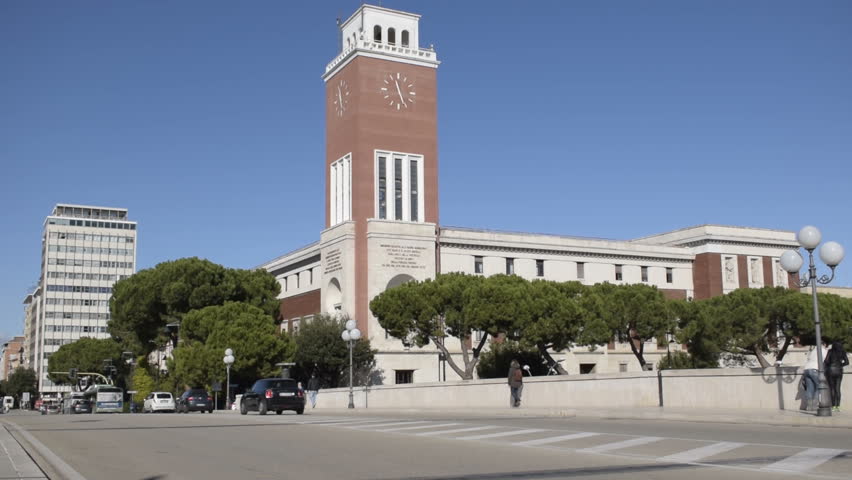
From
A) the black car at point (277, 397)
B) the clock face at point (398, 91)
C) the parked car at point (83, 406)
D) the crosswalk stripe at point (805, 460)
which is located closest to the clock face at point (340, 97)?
the clock face at point (398, 91)

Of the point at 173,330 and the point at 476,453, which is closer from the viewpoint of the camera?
the point at 476,453

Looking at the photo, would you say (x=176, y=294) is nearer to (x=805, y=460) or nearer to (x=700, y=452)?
(x=700, y=452)

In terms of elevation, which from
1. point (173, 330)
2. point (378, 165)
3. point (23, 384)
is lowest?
point (23, 384)

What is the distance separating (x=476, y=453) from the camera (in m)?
14.2

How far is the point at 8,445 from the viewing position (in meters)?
17.2

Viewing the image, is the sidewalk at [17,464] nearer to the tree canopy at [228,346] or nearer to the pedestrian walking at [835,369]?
the pedestrian walking at [835,369]

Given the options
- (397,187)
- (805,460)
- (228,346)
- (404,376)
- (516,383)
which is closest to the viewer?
(805,460)

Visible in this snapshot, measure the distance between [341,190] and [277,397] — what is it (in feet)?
124

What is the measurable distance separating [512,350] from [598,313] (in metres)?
6.65

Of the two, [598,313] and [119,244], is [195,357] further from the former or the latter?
Result: [119,244]

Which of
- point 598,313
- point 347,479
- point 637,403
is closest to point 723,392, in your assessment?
point 637,403

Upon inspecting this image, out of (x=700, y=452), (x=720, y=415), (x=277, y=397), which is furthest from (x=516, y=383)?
(x=700, y=452)

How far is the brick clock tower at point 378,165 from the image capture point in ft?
222

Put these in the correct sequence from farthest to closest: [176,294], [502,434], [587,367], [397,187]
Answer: [587,367], [397,187], [176,294], [502,434]
